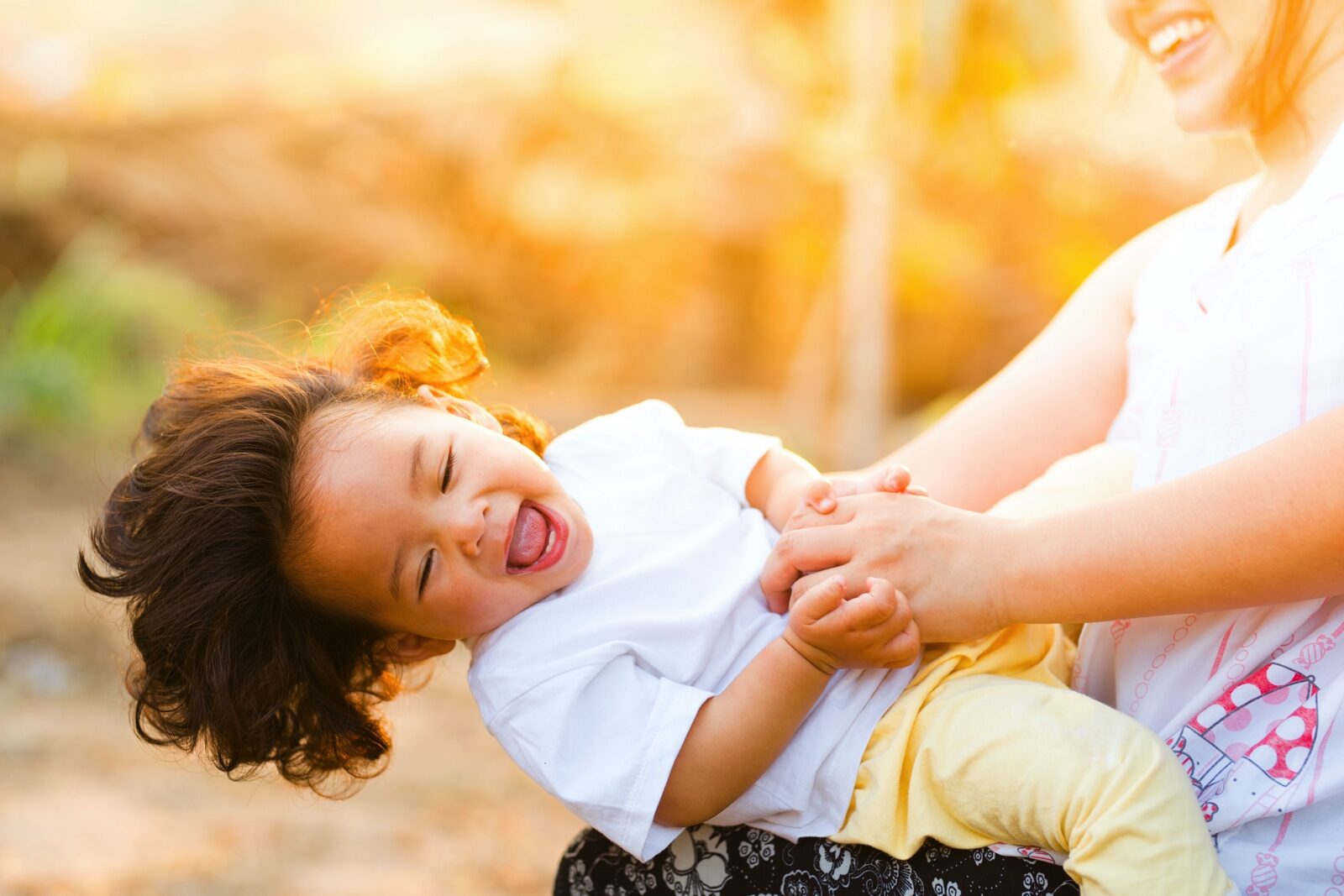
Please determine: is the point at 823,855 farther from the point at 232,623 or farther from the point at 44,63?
the point at 44,63

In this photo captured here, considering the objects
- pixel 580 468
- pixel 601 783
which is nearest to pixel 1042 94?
pixel 580 468

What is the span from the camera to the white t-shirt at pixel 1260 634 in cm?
102

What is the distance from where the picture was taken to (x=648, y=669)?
1323 millimetres

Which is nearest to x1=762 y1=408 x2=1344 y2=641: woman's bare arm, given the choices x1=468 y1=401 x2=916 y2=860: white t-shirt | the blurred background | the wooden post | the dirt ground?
x1=468 y1=401 x2=916 y2=860: white t-shirt

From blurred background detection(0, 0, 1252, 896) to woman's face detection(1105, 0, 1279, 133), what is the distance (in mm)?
3603

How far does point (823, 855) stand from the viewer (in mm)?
1194

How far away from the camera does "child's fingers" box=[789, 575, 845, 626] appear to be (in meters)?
1.17

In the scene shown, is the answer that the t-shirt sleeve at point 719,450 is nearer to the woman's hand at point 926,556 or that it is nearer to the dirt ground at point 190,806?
the woman's hand at point 926,556

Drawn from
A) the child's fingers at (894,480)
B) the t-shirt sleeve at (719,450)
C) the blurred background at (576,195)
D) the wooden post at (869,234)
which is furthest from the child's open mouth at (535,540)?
the wooden post at (869,234)

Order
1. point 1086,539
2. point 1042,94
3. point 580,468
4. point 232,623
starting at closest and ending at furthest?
point 1086,539 → point 232,623 → point 580,468 → point 1042,94

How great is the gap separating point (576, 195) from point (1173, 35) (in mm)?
7407

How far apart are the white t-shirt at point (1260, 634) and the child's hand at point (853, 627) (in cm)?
24

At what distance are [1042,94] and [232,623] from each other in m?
6.32

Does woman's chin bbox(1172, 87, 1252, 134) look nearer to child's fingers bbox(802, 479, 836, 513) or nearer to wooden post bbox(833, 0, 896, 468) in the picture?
child's fingers bbox(802, 479, 836, 513)
